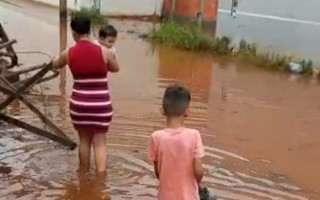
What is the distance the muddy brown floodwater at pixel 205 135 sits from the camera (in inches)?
268

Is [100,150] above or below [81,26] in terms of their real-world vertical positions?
below

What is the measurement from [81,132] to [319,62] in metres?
9.02

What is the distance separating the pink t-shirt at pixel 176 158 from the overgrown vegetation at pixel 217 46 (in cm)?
999

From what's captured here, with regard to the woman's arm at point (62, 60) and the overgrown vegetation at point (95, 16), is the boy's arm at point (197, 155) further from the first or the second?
the overgrown vegetation at point (95, 16)

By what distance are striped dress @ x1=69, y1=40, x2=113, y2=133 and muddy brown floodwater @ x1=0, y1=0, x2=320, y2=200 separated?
57 cm

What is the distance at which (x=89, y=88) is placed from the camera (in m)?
6.58

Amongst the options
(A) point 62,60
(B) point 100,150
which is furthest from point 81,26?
(B) point 100,150

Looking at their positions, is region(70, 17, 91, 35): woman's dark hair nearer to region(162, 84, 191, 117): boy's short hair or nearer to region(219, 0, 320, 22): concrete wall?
region(162, 84, 191, 117): boy's short hair

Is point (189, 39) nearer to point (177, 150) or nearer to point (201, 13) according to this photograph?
point (201, 13)

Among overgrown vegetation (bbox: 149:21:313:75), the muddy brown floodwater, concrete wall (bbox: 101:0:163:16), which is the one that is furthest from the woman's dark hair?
concrete wall (bbox: 101:0:163:16)

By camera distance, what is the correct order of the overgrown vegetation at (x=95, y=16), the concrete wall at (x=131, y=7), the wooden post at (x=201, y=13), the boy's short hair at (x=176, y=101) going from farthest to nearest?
the concrete wall at (x=131, y=7)
the overgrown vegetation at (x=95, y=16)
the wooden post at (x=201, y=13)
the boy's short hair at (x=176, y=101)

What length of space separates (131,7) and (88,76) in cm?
1667

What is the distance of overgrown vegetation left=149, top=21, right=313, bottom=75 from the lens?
1470 centimetres

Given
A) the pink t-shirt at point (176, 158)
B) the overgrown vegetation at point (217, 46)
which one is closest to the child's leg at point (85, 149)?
the pink t-shirt at point (176, 158)
